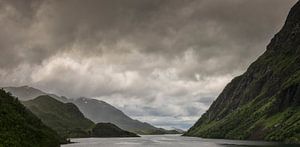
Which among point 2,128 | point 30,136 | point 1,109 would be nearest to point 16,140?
point 2,128

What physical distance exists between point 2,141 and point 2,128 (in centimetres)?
2197

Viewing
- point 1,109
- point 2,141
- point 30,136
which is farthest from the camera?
point 1,109

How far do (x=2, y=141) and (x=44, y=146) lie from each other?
179ft

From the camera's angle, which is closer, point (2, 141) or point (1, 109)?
point (2, 141)

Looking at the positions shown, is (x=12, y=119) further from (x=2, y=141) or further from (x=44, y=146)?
(x=2, y=141)

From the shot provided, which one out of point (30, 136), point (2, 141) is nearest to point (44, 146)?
point (30, 136)

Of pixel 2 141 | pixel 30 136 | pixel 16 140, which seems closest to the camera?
pixel 2 141

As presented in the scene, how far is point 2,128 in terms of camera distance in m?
165

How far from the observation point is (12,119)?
7682 inches

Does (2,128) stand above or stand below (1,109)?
below

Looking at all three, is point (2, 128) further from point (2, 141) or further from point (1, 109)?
point (1, 109)

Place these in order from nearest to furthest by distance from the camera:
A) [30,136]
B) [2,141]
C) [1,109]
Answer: [2,141] < [30,136] < [1,109]

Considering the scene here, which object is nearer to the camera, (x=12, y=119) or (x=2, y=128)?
(x=2, y=128)

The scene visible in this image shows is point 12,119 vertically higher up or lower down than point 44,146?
higher up
